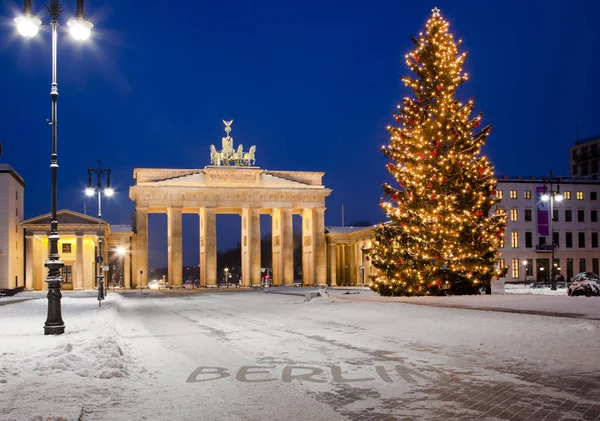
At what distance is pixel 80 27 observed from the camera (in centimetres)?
1847

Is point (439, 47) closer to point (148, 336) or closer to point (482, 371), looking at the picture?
point (148, 336)

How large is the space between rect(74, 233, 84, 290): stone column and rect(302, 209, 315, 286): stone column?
29.6 m

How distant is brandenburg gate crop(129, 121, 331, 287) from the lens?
85625 millimetres

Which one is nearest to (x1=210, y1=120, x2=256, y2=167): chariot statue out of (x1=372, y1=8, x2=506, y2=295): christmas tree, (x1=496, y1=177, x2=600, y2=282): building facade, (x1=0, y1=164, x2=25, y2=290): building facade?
(x1=0, y1=164, x2=25, y2=290): building facade

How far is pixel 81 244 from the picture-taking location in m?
80.2

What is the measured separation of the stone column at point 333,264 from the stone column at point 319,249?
9.00 meters

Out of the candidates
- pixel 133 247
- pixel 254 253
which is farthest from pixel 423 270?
pixel 133 247

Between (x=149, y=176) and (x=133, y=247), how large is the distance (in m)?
10.1

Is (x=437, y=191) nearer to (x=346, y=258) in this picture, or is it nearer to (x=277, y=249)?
(x=277, y=249)

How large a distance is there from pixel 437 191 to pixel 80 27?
75.6 ft

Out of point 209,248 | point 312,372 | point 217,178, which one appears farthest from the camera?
point 217,178

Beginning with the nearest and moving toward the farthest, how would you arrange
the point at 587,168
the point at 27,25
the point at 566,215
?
the point at 27,25
the point at 566,215
the point at 587,168

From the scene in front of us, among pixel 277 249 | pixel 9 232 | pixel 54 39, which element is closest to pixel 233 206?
pixel 277 249

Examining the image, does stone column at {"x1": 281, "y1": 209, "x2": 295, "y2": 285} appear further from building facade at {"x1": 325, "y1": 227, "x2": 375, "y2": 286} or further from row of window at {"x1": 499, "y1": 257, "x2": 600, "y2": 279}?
row of window at {"x1": 499, "y1": 257, "x2": 600, "y2": 279}
